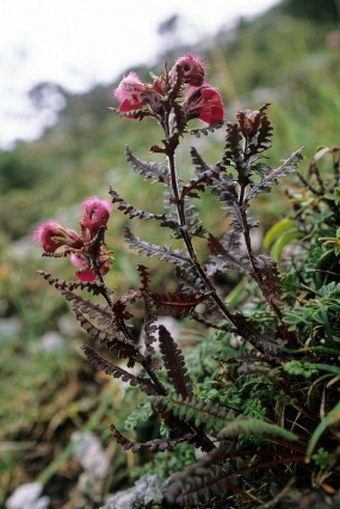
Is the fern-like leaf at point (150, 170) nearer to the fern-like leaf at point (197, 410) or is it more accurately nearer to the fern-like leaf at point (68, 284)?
the fern-like leaf at point (68, 284)

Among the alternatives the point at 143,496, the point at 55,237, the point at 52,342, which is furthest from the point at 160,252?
the point at 52,342

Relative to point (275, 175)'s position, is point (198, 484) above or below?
below

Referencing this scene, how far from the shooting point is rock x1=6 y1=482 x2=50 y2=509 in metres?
1.53

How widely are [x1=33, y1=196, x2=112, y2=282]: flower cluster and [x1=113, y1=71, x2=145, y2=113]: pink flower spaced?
18 centimetres

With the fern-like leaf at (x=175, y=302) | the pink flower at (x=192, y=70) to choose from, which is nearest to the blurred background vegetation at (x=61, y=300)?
the pink flower at (x=192, y=70)

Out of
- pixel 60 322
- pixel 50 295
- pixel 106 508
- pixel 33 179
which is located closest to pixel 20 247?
pixel 50 295

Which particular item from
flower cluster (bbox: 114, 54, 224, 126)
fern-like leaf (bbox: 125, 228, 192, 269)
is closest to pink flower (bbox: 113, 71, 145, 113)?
flower cluster (bbox: 114, 54, 224, 126)

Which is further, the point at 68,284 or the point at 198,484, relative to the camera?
the point at 68,284

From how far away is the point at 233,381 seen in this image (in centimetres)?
100

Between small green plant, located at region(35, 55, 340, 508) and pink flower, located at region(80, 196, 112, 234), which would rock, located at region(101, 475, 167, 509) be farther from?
pink flower, located at region(80, 196, 112, 234)

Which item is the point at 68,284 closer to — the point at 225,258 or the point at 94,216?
the point at 94,216

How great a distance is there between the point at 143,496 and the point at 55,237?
55 centimetres

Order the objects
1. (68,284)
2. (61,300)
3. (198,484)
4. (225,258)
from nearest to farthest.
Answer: (198,484)
(68,284)
(225,258)
(61,300)

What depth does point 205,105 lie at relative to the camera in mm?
768
